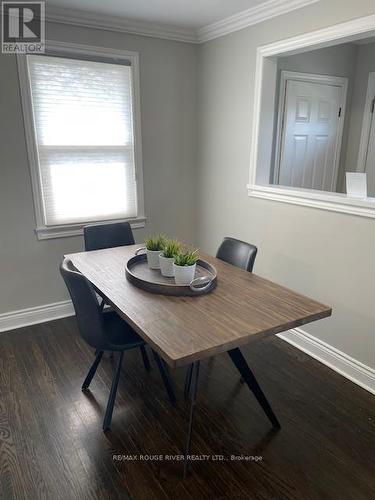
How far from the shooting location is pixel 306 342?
271 centimetres

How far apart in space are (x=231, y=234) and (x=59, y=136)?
67.8 inches

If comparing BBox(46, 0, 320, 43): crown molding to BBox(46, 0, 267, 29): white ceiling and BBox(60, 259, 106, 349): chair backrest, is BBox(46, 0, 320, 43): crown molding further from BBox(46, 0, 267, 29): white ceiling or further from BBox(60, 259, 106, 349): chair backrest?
BBox(60, 259, 106, 349): chair backrest

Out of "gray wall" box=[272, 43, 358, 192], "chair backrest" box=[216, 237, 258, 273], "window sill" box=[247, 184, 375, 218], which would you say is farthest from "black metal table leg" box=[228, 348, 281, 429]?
"gray wall" box=[272, 43, 358, 192]

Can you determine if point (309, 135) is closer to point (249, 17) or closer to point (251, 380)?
point (249, 17)

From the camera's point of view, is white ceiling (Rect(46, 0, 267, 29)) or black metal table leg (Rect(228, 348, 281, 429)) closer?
black metal table leg (Rect(228, 348, 281, 429))

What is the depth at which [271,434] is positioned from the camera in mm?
1910

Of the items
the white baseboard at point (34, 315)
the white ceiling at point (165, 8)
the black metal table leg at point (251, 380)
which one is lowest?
the white baseboard at point (34, 315)

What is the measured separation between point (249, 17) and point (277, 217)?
5.05ft

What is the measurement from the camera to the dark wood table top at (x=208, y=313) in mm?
1362

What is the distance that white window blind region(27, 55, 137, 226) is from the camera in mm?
2816

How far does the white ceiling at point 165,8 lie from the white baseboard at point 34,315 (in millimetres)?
2369

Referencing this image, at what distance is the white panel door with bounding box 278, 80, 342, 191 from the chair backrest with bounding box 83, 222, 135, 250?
1595 mm


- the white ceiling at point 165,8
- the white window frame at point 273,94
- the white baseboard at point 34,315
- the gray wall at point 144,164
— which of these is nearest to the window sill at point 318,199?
the white window frame at point 273,94

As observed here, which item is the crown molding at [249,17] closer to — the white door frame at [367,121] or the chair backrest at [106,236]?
the white door frame at [367,121]
